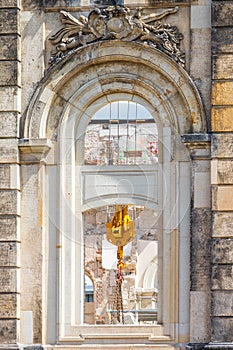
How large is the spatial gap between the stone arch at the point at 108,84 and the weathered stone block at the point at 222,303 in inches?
101

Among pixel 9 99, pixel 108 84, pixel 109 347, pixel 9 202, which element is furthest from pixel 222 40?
pixel 109 347

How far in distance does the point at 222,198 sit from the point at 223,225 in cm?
41

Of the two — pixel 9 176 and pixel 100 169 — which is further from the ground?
pixel 100 169

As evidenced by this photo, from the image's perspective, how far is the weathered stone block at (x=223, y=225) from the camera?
70.4ft

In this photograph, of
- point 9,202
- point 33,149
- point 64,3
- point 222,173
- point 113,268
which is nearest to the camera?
point 222,173

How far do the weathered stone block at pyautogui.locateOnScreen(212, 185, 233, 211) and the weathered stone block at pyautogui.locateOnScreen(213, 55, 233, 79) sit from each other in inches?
67.1

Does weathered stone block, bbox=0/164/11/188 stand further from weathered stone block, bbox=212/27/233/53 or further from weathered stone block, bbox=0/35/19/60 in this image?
weathered stone block, bbox=212/27/233/53

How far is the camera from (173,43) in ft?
72.2

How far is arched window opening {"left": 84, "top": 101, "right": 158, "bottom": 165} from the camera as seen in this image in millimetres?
23188

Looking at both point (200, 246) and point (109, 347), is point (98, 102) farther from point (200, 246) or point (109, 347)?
point (109, 347)

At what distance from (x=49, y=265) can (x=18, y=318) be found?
95 centimetres

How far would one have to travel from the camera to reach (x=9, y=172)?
22.0m

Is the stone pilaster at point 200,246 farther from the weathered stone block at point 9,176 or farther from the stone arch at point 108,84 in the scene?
the weathered stone block at point 9,176

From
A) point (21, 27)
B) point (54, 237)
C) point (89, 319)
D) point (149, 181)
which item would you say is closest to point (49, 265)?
point (54, 237)
